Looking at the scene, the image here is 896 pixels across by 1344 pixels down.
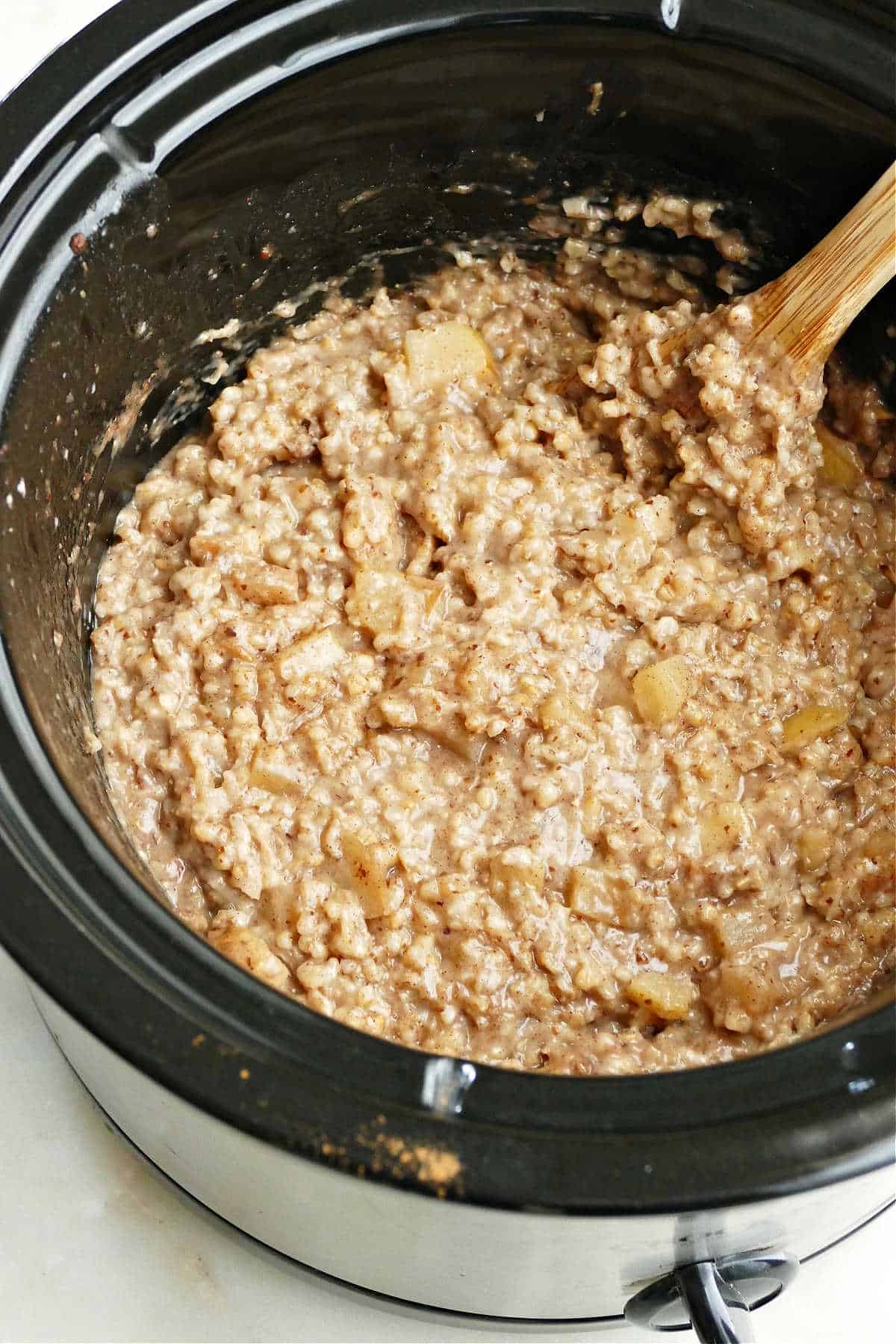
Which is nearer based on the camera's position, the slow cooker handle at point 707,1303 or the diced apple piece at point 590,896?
the slow cooker handle at point 707,1303

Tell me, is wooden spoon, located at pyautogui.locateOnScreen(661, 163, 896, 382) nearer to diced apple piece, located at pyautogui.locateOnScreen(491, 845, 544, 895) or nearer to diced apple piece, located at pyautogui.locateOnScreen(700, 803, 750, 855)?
diced apple piece, located at pyautogui.locateOnScreen(700, 803, 750, 855)

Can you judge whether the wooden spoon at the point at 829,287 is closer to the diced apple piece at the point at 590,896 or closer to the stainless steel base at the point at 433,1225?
the diced apple piece at the point at 590,896

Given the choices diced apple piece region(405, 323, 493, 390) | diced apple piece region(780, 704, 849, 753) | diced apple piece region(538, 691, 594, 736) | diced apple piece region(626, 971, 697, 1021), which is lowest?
diced apple piece region(626, 971, 697, 1021)

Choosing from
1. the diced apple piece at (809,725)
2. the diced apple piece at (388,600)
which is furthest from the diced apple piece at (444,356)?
the diced apple piece at (809,725)

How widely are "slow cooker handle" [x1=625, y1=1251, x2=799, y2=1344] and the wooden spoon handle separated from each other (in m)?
0.94

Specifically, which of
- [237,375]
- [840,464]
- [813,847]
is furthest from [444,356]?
[813,847]

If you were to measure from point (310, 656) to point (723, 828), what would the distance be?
19.0 inches

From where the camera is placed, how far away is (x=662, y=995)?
1412 mm

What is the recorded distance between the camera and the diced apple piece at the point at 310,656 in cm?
Result: 151

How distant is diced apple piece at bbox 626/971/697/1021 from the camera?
141cm

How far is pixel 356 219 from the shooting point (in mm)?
1708

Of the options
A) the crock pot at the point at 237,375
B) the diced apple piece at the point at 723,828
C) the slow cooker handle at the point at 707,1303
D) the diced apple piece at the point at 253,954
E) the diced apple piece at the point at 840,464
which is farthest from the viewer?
the diced apple piece at the point at 840,464

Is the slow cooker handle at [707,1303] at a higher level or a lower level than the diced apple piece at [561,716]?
lower

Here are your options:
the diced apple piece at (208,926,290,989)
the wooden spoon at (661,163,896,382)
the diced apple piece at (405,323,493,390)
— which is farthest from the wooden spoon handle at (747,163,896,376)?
the diced apple piece at (208,926,290,989)
